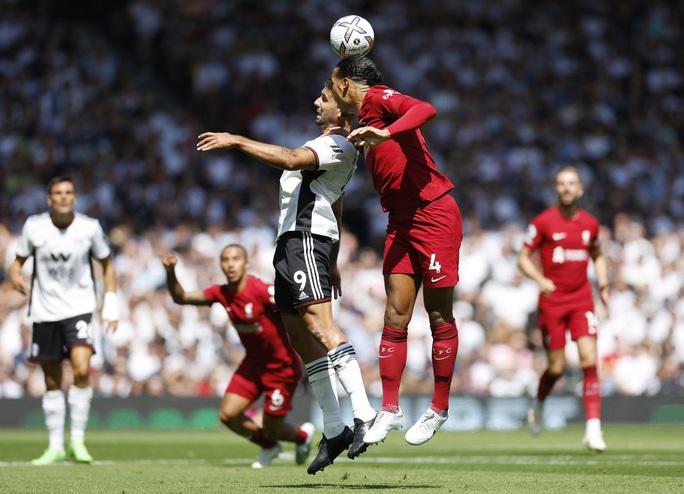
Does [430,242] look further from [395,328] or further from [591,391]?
[591,391]

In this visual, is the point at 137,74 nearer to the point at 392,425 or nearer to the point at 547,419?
the point at 547,419

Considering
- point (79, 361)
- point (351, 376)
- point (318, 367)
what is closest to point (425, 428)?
point (351, 376)

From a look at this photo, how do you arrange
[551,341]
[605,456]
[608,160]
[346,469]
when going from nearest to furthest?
1. [346,469]
2. [605,456]
3. [551,341]
4. [608,160]

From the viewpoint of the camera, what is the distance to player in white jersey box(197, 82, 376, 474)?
9.62 m

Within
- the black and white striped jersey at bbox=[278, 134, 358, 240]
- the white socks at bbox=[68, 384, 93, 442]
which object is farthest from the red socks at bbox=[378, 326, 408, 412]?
the white socks at bbox=[68, 384, 93, 442]

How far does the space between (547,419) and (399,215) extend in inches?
466

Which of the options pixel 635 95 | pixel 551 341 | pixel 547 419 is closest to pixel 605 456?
pixel 551 341

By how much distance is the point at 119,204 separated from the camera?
2417cm

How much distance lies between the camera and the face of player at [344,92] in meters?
10.2

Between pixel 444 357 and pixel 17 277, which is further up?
pixel 17 277

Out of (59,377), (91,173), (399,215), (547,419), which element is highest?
(91,173)

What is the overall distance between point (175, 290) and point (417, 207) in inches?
134

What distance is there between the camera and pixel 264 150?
9.23 metres

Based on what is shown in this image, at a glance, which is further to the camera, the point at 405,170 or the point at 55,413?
the point at 55,413
